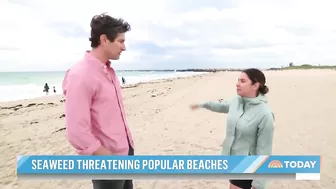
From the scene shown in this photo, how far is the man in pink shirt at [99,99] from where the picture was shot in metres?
2.23

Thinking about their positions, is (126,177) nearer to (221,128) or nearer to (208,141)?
(208,141)

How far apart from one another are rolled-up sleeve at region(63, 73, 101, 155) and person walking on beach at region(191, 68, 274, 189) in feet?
5.05

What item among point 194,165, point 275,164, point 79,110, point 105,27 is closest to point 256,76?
point 275,164

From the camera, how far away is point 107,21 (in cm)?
240

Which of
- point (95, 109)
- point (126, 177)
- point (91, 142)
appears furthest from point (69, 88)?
point (126, 177)

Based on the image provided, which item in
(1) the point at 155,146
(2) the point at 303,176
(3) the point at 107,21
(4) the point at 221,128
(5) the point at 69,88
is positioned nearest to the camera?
(5) the point at 69,88

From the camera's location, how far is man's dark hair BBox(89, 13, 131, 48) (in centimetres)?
240

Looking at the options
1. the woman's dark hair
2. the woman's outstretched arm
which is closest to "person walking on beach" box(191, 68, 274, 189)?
the woman's dark hair

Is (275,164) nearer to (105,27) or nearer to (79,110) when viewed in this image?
(79,110)

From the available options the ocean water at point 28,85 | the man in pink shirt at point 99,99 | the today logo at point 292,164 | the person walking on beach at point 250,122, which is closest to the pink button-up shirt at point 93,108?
the man in pink shirt at point 99,99

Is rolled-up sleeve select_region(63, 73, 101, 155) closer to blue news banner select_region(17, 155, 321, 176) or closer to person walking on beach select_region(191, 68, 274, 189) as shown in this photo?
blue news banner select_region(17, 155, 321, 176)

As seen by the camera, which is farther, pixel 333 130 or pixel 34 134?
pixel 34 134

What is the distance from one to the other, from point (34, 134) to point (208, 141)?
6.05m

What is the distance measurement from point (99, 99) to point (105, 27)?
57 cm
